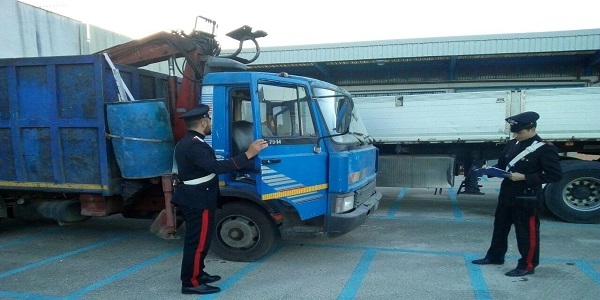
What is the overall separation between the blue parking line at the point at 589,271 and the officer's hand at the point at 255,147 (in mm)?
3800

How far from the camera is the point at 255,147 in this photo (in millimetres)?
3900

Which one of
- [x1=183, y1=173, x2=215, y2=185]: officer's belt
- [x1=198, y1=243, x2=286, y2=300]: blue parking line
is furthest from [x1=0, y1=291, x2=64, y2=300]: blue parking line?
[x1=183, y1=173, x2=215, y2=185]: officer's belt

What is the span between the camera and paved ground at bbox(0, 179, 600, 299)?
4.07 metres

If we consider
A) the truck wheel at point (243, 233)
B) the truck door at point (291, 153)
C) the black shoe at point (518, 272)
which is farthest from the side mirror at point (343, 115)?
the black shoe at point (518, 272)

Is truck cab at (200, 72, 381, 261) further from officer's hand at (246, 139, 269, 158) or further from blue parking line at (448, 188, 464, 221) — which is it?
blue parking line at (448, 188, 464, 221)

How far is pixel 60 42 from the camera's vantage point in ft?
38.8

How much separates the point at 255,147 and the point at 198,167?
585 millimetres

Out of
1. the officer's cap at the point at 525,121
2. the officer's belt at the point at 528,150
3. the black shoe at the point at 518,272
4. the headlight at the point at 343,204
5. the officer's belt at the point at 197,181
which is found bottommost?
the black shoe at the point at 518,272

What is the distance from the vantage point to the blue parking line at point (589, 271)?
4352 millimetres

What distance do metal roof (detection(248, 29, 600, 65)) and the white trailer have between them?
20.6ft

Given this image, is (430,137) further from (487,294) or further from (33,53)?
(33,53)

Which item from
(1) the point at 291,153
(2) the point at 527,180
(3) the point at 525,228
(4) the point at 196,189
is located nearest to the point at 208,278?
(4) the point at 196,189

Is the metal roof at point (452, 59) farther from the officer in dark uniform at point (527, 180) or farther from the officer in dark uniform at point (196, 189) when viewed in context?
the officer in dark uniform at point (196, 189)

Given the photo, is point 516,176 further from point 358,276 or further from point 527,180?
point 358,276
